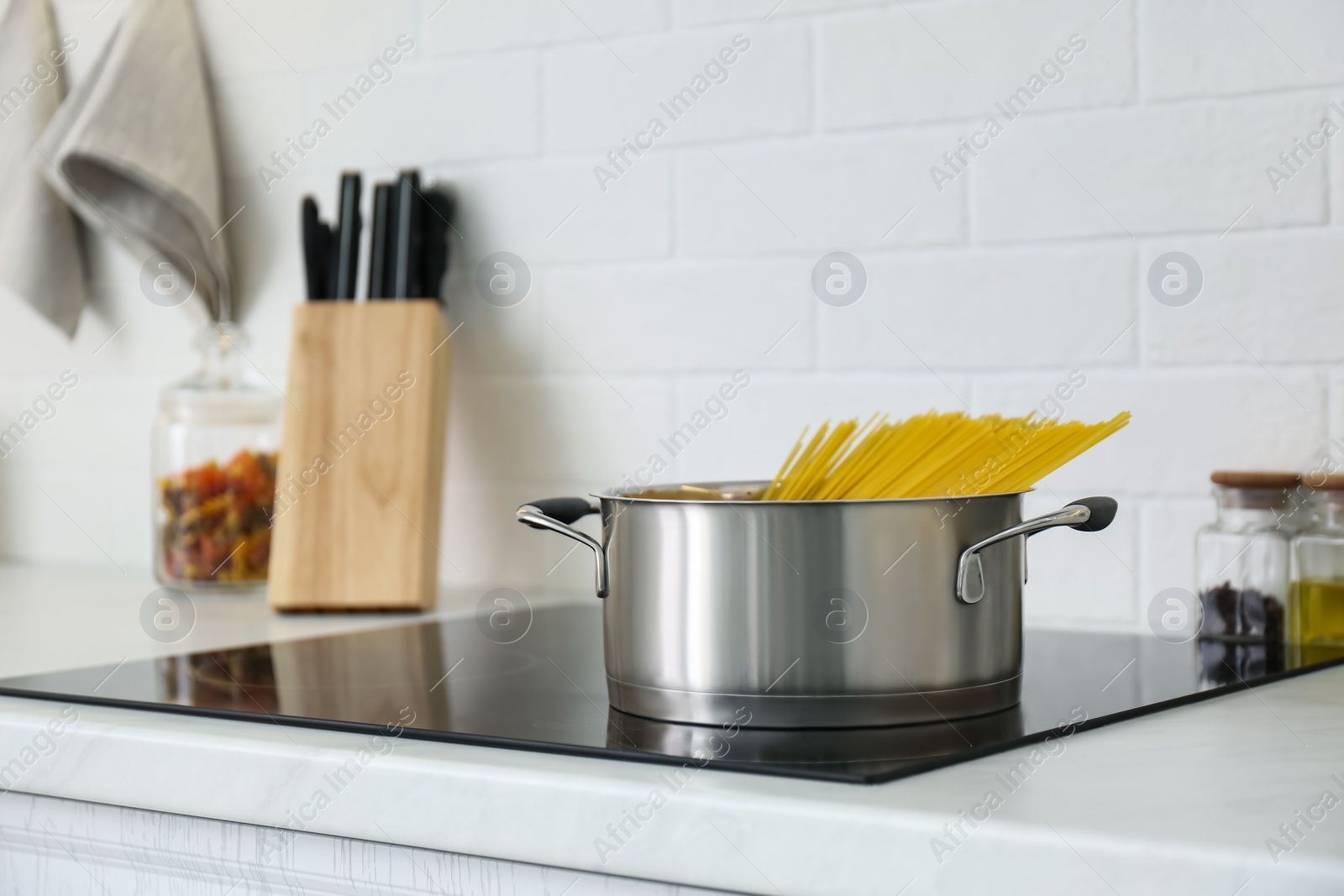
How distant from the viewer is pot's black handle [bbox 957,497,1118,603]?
2.11 ft

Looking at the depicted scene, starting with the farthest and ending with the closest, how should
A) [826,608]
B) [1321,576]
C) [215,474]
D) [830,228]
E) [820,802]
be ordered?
[215,474] → [830,228] → [1321,576] → [826,608] → [820,802]

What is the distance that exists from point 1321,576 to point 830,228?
18.5 inches

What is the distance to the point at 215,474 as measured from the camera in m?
1.29

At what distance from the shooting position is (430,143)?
1.35 meters

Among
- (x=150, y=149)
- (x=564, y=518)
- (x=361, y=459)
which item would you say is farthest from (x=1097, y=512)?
(x=150, y=149)

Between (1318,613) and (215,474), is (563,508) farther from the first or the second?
(215,474)

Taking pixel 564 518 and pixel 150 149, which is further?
pixel 150 149

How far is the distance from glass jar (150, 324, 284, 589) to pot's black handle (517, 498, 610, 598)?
0.61 metres

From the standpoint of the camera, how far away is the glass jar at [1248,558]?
918 mm

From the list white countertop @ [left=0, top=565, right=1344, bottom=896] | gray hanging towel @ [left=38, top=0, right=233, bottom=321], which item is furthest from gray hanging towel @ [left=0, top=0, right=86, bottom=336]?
white countertop @ [left=0, top=565, right=1344, bottom=896]

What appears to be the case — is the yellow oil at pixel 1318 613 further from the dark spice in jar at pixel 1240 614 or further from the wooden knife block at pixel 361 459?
the wooden knife block at pixel 361 459

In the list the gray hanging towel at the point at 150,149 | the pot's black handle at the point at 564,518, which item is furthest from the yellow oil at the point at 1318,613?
the gray hanging towel at the point at 150,149

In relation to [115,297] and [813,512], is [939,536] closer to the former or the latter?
[813,512]

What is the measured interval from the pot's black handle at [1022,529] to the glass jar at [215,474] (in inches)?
33.2
